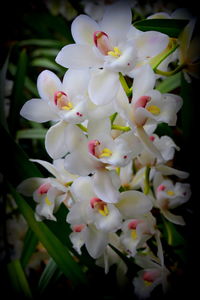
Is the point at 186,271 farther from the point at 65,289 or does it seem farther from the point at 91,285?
the point at 65,289

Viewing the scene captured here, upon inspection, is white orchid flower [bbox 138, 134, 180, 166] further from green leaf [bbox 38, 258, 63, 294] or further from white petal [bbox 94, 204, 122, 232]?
green leaf [bbox 38, 258, 63, 294]

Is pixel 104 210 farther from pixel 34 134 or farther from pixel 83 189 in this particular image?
pixel 34 134

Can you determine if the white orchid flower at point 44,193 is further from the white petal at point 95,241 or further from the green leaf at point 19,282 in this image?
the green leaf at point 19,282

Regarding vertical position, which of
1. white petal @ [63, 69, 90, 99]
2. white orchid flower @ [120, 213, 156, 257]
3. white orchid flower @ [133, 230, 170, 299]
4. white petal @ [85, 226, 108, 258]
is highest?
white petal @ [63, 69, 90, 99]

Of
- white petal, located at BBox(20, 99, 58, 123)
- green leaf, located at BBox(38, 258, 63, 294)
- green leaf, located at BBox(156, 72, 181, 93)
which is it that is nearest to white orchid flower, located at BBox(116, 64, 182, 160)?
white petal, located at BBox(20, 99, 58, 123)

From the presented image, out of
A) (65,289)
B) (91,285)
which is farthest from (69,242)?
(65,289)

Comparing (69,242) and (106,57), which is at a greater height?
(106,57)
